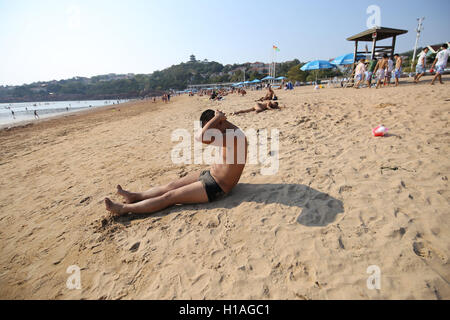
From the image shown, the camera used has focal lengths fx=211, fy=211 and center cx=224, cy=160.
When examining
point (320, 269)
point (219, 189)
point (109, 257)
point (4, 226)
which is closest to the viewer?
point (320, 269)

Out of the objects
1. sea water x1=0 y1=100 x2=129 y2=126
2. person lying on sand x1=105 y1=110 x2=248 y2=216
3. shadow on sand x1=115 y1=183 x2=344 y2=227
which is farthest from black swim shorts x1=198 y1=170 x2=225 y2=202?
sea water x1=0 y1=100 x2=129 y2=126

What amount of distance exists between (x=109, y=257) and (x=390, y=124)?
18.3 feet

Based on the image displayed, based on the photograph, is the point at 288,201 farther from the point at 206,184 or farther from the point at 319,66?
the point at 319,66

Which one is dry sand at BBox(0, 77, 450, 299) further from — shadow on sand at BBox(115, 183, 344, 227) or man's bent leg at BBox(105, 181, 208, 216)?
man's bent leg at BBox(105, 181, 208, 216)

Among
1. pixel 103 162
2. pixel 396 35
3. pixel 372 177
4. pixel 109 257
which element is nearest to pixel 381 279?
pixel 372 177

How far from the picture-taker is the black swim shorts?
2.67m

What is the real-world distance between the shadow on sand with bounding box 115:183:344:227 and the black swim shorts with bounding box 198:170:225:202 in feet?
0.48

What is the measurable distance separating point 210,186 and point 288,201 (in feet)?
3.26

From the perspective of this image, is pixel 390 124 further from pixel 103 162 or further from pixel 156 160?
pixel 103 162

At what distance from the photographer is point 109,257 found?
2.17 m

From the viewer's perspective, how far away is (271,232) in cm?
217

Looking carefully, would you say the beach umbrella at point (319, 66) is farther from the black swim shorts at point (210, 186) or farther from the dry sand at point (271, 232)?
the black swim shorts at point (210, 186)

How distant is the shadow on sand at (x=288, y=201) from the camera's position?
2298 millimetres

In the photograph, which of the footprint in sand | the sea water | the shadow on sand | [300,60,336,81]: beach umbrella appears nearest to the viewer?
the footprint in sand
